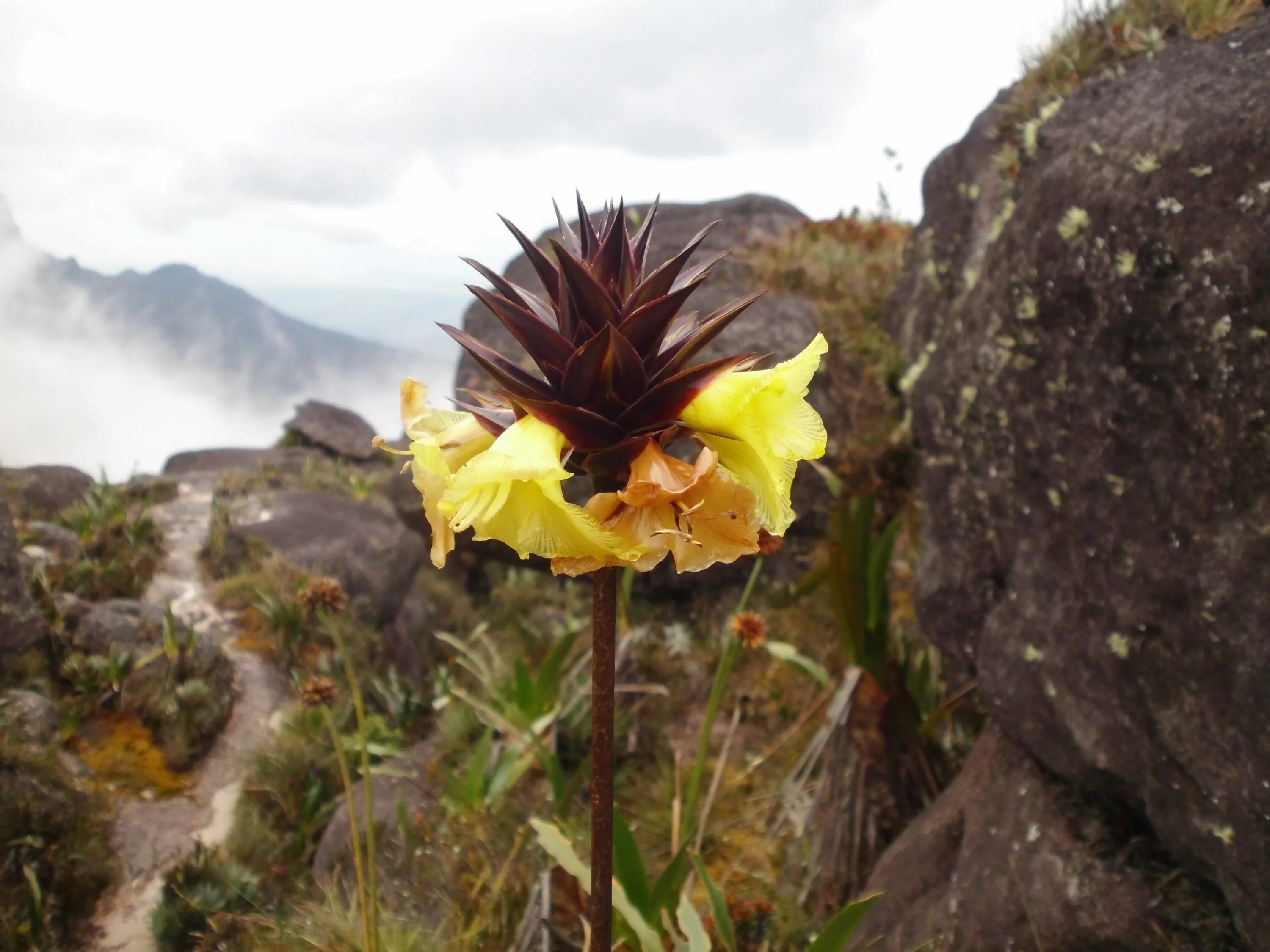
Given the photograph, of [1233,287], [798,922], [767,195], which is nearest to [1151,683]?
[1233,287]

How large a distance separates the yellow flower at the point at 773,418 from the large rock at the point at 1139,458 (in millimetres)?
1327

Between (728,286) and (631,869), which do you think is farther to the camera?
(728,286)

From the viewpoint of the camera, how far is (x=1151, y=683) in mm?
1979

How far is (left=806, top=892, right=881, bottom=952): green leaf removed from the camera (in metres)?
1.67

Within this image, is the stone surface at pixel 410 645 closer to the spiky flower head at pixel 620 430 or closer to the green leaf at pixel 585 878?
the green leaf at pixel 585 878

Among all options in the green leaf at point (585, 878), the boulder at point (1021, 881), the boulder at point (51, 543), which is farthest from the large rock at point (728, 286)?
the boulder at point (51, 543)

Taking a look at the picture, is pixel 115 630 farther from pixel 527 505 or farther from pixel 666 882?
pixel 527 505

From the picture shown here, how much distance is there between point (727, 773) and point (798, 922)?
1255 mm

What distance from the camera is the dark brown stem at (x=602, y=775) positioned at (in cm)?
116

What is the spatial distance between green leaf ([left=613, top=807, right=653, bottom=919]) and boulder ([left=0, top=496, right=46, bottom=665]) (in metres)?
3.50

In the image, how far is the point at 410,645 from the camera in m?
6.54

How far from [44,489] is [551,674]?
622 cm

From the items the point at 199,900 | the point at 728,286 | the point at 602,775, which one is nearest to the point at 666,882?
the point at 602,775

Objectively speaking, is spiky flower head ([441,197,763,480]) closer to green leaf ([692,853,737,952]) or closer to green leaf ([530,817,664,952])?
green leaf ([530,817,664,952])
